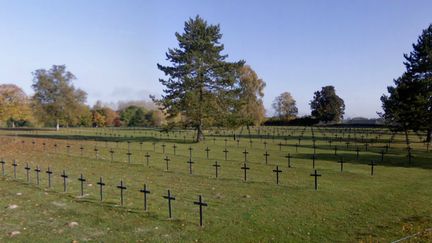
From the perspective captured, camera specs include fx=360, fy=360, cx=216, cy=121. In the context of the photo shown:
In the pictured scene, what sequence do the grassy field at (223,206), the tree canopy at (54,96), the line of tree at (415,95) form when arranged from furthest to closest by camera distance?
the tree canopy at (54,96) → the line of tree at (415,95) → the grassy field at (223,206)

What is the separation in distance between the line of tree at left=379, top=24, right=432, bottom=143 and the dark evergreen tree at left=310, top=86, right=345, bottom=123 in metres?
56.3

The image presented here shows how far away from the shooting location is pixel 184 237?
931 centimetres

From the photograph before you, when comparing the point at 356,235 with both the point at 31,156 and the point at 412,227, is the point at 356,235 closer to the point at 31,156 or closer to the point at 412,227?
the point at 412,227

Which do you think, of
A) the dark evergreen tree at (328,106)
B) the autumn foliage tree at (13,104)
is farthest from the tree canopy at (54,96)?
the dark evergreen tree at (328,106)

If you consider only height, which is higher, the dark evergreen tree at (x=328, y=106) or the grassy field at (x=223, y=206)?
the dark evergreen tree at (x=328, y=106)

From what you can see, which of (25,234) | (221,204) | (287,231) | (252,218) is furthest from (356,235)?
(25,234)

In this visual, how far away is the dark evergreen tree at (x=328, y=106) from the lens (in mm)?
97375

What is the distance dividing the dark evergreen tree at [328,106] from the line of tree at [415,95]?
5626 cm

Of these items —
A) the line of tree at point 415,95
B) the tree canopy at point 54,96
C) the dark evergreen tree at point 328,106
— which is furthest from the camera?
the dark evergreen tree at point 328,106

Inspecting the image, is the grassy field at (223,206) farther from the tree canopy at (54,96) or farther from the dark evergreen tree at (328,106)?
the dark evergreen tree at (328,106)

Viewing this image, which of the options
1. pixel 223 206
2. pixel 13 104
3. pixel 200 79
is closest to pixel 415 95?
pixel 200 79

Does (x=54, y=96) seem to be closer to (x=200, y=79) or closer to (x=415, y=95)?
(x=200, y=79)

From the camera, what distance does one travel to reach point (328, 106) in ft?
319

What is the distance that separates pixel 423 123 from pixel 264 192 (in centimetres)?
2854
